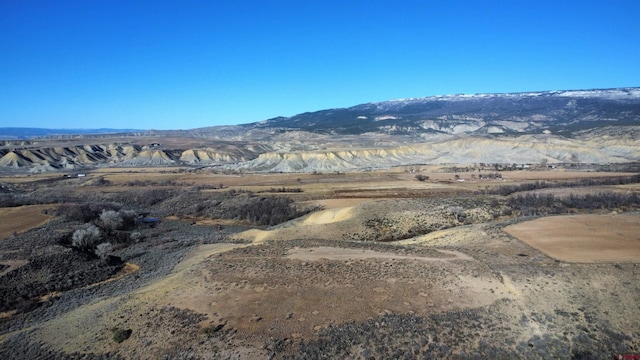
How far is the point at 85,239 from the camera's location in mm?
32312

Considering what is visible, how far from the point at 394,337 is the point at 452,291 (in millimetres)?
4230

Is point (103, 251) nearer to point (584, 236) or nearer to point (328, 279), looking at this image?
point (328, 279)

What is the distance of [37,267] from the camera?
26.2m

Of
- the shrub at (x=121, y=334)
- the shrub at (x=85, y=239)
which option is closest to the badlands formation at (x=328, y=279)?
the shrub at (x=121, y=334)

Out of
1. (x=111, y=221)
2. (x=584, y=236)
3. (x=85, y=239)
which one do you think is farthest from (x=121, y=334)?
(x=111, y=221)

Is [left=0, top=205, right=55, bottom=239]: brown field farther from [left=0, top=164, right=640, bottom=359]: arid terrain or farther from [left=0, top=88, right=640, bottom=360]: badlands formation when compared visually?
[left=0, top=164, right=640, bottom=359]: arid terrain

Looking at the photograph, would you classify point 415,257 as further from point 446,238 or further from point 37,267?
point 37,267

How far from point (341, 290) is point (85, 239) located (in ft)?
78.7

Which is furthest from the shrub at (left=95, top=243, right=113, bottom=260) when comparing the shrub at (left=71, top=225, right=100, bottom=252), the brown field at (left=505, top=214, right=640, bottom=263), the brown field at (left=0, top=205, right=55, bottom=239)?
the brown field at (left=505, top=214, right=640, bottom=263)

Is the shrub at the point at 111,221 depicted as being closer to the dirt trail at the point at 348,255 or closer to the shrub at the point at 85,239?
the shrub at the point at 85,239

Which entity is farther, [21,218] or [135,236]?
[21,218]

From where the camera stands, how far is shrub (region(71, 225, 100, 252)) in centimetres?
3170

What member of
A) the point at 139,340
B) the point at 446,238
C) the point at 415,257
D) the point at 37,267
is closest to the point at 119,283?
the point at 37,267

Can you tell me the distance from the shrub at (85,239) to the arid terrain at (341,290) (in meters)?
0.12
